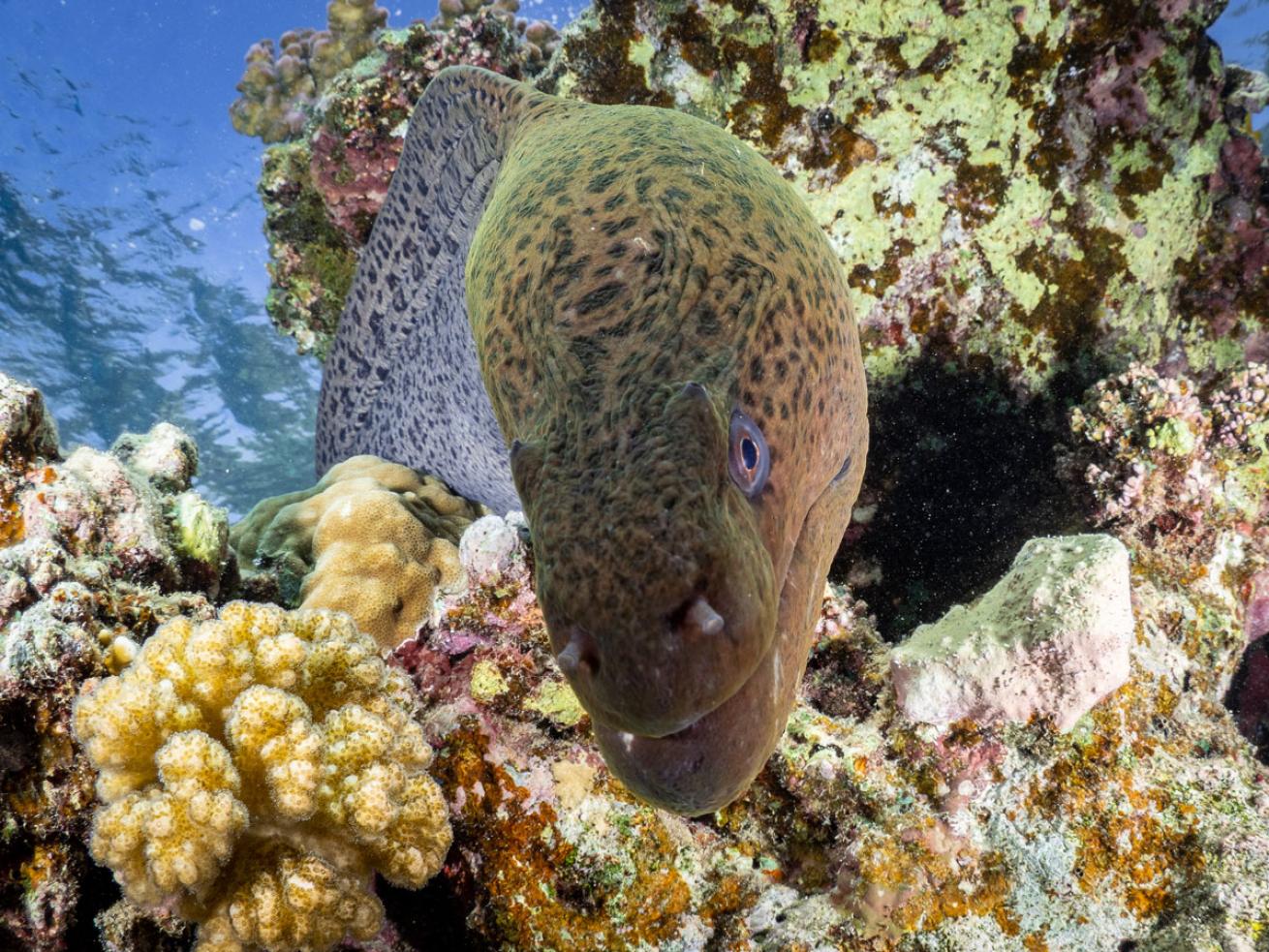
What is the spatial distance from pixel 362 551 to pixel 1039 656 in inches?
117

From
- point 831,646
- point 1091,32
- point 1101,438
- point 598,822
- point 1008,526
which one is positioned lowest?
point 598,822

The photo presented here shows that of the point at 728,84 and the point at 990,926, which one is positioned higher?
the point at 728,84

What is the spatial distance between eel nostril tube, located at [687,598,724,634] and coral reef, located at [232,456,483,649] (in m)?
2.07

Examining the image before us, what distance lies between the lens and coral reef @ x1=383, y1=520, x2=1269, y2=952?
2035mm

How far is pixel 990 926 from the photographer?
203 cm

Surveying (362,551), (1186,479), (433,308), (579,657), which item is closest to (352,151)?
(433,308)

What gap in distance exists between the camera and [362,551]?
11.0 ft

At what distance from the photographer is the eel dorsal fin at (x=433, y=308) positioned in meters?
3.55

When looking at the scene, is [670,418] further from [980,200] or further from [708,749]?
[980,200]

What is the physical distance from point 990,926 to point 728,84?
4038 millimetres

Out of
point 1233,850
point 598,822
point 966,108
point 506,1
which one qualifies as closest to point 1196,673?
point 1233,850

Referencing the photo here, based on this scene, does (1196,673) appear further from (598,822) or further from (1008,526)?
(598,822)

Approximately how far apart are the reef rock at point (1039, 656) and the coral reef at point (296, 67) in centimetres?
879

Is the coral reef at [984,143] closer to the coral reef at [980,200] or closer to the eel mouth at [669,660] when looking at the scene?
the coral reef at [980,200]
